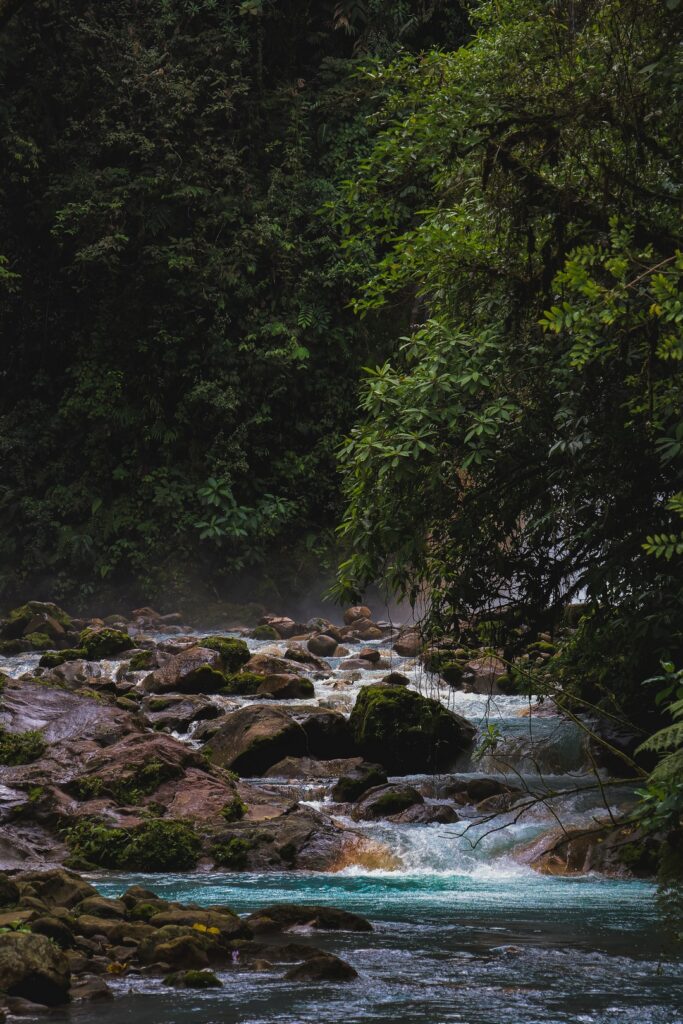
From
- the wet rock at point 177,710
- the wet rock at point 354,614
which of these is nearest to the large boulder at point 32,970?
the wet rock at point 177,710

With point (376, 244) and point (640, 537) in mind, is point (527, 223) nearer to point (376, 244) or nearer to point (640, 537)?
point (640, 537)

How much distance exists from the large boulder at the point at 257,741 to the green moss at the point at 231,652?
9.38 feet

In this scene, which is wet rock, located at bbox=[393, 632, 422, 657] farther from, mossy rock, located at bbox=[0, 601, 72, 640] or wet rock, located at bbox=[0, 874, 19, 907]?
wet rock, located at bbox=[0, 874, 19, 907]

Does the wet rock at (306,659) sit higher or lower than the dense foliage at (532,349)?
lower

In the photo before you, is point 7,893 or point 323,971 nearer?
point 323,971

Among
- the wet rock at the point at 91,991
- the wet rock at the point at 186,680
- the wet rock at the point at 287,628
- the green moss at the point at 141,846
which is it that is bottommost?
the green moss at the point at 141,846

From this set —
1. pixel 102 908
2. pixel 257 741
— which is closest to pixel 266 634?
pixel 257 741

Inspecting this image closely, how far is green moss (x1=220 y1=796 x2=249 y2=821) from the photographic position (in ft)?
34.7

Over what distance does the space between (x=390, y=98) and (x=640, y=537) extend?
171 inches

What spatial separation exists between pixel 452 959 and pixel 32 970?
88.7 inches

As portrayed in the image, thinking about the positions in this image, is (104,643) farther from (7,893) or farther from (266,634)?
(7,893)

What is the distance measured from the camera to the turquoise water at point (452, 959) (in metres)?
5.31

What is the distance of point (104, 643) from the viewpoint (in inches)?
676

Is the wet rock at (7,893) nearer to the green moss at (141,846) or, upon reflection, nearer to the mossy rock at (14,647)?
the green moss at (141,846)
